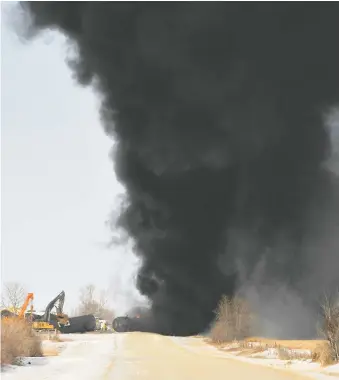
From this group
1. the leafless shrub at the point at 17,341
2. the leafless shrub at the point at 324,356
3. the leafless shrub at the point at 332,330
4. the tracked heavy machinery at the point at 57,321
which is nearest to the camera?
the leafless shrub at the point at 17,341

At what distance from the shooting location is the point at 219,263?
62.3 meters

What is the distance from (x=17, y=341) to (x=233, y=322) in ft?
106

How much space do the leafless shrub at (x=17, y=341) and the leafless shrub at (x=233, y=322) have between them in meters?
27.4

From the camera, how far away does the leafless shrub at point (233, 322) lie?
2103 inches

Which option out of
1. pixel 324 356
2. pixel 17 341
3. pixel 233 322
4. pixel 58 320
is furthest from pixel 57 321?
pixel 324 356

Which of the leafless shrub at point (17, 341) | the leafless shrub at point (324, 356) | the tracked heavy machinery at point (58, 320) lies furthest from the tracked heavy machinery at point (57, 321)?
the leafless shrub at point (324, 356)

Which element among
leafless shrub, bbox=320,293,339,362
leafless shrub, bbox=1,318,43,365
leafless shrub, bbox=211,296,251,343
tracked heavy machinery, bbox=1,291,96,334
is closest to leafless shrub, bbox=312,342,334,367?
leafless shrub, bbox=320,293,339,362

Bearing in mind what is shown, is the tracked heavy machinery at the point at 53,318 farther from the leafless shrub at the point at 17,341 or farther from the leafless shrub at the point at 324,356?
the leafless shrub at the point at 324,356

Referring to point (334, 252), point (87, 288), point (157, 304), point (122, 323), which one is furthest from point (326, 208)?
point (87, 288)

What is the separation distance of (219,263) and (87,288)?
94867 mm

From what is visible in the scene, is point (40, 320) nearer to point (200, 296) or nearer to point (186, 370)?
point (200, 296)

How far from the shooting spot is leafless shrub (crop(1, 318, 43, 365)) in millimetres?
22719

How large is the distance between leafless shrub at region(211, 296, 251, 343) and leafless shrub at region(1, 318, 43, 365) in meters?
27.4

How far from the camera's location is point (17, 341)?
83.1 feet
